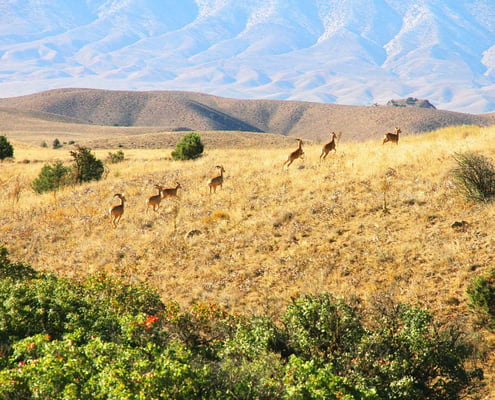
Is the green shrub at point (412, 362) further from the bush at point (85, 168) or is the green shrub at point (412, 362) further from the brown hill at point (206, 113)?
the brown hill at point (206, 113)

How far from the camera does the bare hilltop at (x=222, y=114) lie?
456ft

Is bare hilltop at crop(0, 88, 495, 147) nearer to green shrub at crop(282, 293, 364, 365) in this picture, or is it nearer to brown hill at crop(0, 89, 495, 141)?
brown hill at crop(0, 89, 495, 141)

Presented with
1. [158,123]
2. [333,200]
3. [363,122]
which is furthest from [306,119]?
[333,200]

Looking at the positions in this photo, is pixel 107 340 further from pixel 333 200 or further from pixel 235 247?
pixel 333 200

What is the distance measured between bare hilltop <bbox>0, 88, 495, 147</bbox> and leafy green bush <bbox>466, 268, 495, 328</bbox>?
124819 mm

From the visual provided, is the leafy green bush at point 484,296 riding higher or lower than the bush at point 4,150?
lower

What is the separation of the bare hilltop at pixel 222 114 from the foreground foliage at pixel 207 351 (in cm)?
12709

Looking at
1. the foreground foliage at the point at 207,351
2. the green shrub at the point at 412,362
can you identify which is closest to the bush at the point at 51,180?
the foreground foliage at the point at 207,351

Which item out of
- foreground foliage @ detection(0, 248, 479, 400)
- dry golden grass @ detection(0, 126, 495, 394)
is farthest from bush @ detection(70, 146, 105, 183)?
foreground foliage @ detection(0, 248, 479, 400)

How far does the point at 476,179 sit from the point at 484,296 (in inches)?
219

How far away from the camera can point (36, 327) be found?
8.33 m

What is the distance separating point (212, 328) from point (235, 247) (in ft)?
16.8

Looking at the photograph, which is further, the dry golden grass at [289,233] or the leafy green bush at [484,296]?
the dry golden grass at [289,233]

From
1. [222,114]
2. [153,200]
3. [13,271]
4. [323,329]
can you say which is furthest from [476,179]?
[222,114]
